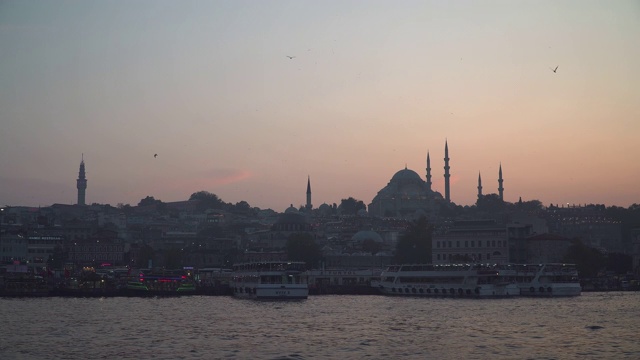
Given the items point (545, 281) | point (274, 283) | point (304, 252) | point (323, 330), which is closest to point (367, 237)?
point (304, 252)

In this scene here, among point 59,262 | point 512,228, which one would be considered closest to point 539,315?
point 512,228

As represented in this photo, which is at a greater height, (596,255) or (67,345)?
(596,255)

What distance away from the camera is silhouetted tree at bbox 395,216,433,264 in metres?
125

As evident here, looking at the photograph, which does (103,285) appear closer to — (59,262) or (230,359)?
(59,262)

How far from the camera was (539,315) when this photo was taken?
187 ft

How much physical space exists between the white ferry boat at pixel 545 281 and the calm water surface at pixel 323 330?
1127cm

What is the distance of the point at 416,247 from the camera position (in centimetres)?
12719

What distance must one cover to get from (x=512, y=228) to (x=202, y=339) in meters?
77.9

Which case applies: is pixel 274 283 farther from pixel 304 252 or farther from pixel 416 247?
pixel 304 252

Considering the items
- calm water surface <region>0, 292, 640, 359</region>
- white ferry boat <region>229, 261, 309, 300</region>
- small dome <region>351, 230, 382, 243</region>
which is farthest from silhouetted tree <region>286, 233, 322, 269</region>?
calm water surface <region>0, 292, 640, 359</region>

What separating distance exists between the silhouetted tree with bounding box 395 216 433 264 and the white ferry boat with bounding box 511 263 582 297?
4031 centimetres

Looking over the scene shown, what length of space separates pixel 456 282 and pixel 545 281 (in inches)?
319

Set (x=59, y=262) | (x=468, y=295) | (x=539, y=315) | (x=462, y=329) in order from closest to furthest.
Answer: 1. (x=462, y=329)
2. (x=539, y=315)
3. (x=468, y=295)
4. (x=59, y=262)

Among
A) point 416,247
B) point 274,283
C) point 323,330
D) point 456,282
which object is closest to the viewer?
point 323,330
